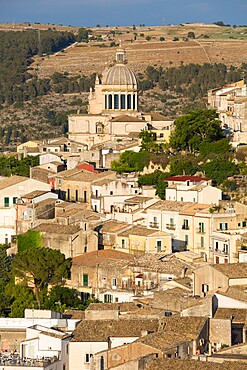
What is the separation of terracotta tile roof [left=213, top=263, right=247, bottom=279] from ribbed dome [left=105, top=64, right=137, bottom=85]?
28303mm

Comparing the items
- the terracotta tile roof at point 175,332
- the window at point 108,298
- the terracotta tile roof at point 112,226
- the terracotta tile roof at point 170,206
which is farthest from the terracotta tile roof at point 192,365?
the terracotta tile roof at point 112,226

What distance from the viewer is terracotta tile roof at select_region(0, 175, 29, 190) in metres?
63.5

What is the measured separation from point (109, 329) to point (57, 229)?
14541 mm

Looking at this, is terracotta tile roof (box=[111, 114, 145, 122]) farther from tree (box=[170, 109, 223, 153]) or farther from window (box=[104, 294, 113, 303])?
window (box=[104, 294, 113, 303])

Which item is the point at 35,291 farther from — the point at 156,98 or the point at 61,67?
the point at 61,67

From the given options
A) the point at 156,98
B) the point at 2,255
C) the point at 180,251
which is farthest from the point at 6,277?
the point at 156,98

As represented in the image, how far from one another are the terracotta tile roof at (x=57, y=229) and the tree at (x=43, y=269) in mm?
2445

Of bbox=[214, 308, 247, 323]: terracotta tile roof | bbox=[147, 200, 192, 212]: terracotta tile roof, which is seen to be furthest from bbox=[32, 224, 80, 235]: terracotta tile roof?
bbox=[214, 308, 247, 323]: terracotta tile roof

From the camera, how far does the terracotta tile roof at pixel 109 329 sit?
41344 millimetres

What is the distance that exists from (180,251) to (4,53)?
91305 mm

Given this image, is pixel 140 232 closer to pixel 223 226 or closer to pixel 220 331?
pixel 223 226

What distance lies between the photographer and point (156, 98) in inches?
4646

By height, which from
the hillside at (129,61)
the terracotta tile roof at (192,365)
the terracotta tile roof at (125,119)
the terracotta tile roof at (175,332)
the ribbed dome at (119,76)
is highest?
the ribbed dome at (119,76)

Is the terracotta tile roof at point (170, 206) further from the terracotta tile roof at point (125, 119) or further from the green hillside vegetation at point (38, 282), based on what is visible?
the terracotta tile roof at point (125, 119)
